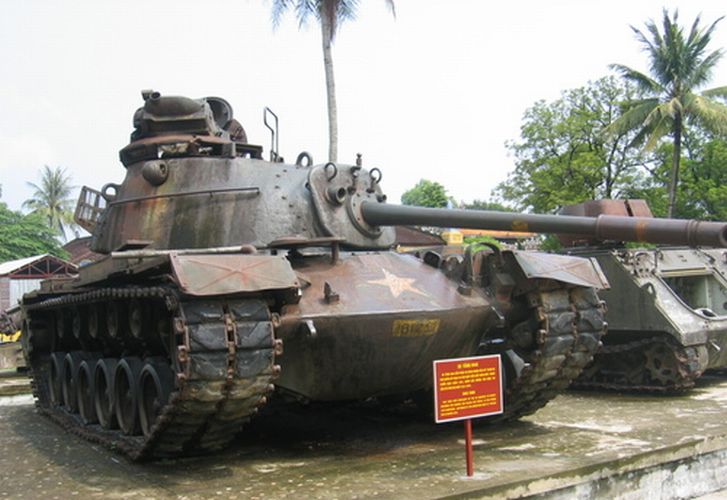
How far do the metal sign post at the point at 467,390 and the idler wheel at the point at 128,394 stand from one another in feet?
9.30

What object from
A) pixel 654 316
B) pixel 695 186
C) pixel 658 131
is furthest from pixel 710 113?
pixel 654 316

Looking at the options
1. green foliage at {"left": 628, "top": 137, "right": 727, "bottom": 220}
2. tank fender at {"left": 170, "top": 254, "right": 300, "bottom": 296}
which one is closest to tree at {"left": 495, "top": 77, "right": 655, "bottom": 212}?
green foliage at {"left": 628, "top": 137, "right": 727, "bottom": 220}

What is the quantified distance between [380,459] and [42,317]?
572 cm

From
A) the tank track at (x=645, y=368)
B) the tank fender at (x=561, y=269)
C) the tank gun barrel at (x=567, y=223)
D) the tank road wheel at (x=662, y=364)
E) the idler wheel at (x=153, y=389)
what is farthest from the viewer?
the tank road wheel at (x=662, y=364)

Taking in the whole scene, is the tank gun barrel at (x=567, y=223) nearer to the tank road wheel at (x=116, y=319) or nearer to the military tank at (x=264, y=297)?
the military tank at (x=264, y=297)

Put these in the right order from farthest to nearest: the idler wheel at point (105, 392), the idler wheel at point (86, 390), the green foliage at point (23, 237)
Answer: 1. the green foliage at point (23, 237)
2. the idler wheel at point (86, 390)
3. the idler wheel at point (105, 392)

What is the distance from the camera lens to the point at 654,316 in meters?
10.5

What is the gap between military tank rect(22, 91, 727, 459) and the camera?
6098 mm

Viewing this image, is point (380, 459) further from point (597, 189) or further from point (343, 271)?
point (597, 189)

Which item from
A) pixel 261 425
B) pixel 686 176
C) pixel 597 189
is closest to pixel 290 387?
pixel 261 425

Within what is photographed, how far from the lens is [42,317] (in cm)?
1070

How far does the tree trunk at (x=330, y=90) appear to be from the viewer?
→ 21.5m

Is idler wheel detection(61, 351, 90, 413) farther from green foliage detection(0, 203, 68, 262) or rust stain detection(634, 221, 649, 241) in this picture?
green foliage detection(0, 203, 68, 262)

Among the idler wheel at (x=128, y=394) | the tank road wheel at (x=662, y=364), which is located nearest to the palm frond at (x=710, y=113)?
the tank road wheel at (x=662, y=364)
